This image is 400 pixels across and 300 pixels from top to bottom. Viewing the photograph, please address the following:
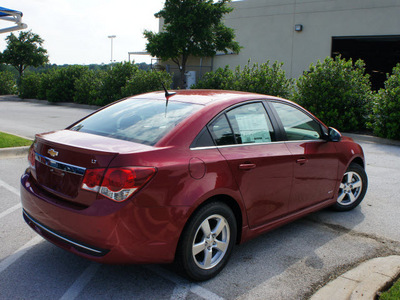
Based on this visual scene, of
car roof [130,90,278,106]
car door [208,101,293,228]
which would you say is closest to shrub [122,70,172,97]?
car roof [130,90,278,106]

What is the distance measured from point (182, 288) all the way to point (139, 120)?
150 cm

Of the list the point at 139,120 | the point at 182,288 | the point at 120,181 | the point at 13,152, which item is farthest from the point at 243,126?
the point at 13,152

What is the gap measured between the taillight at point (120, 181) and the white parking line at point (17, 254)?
4.50 feet

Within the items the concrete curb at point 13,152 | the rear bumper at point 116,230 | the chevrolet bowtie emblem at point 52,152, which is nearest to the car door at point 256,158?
the rear bumper at point 116,230

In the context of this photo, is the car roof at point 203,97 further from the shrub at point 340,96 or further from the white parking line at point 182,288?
the shrub at point 340,96

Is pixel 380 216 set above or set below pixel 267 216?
below

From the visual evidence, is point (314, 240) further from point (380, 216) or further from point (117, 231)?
point (117, 231)

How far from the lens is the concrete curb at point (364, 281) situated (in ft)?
10.4

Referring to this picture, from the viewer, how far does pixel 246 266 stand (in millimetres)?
3695

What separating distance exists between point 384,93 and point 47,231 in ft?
38.3

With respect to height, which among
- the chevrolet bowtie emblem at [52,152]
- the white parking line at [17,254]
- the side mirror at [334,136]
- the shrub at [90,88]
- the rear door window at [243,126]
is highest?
the shrub at [90,88]

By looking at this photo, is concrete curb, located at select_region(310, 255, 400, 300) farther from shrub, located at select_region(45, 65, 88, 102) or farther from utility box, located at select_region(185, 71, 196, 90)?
utility box, located at select_region(185, 71, 196, 90)

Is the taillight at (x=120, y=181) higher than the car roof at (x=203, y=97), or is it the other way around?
the car roof at (x=203, y=97)

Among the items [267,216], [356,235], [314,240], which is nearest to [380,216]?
[356,235]
